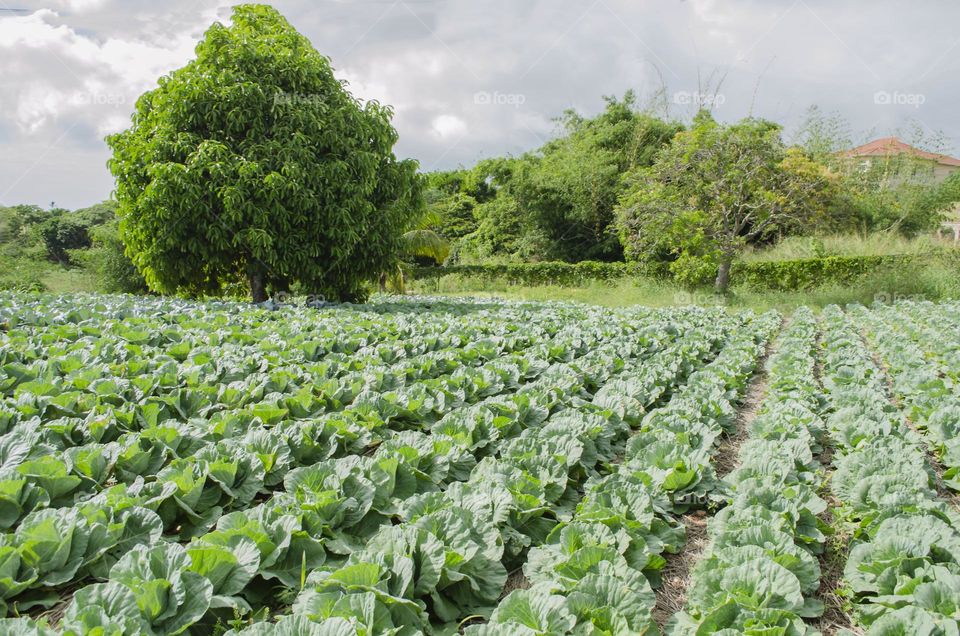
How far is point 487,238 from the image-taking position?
98.6ft

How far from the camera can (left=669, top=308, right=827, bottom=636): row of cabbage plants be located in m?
1.77

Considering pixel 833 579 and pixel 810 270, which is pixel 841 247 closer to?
pixel 810 270

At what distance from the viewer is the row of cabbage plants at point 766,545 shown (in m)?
1.77

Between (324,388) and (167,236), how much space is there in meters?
6.70

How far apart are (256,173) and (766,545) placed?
365 inches

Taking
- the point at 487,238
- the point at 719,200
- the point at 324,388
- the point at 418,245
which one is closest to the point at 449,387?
the point at 324,388

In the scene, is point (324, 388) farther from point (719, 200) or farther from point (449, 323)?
point (719, 200)

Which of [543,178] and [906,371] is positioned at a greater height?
[543,178]

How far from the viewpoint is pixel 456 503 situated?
2.40m

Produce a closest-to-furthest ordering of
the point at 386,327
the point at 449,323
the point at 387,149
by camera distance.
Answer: the point at 386,327 → the point at 449,323 → the point at 387,149

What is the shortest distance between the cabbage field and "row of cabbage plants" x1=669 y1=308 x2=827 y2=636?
11 millimetres

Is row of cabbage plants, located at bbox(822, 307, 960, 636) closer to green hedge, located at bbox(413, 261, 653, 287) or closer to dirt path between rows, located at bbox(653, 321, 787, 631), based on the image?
dirt path between rows, located at bbox(653, 321, 787, 631)

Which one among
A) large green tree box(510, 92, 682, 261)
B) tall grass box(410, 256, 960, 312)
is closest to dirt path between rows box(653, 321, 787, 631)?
tall grass box(410, 256, 960, 312)

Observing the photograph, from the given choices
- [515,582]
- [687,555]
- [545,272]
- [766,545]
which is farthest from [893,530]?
[545,272]
